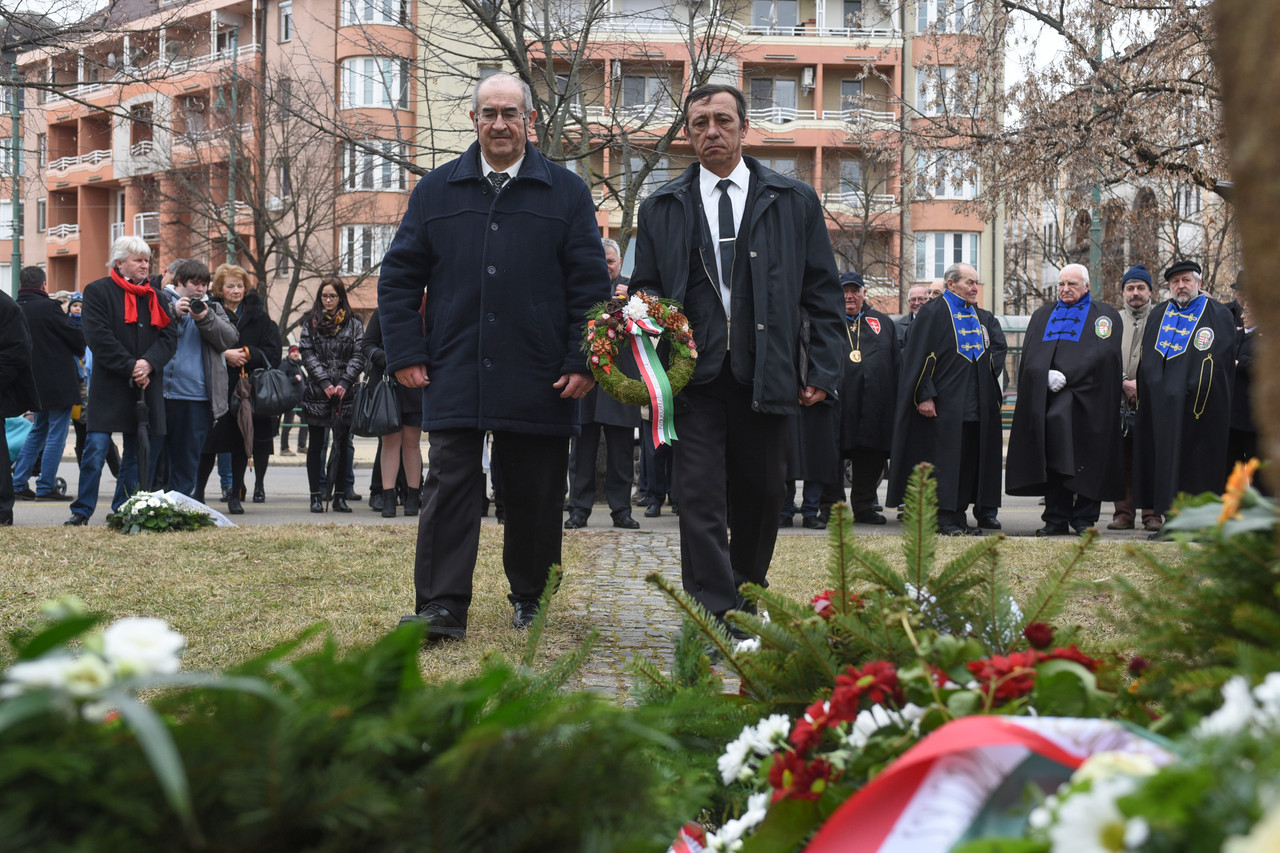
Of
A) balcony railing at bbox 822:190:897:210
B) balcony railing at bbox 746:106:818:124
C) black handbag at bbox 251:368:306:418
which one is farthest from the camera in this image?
balcony railing at bbox 746:106:818:124

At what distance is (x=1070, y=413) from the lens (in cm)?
1163

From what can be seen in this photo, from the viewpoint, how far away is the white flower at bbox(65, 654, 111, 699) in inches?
48.3

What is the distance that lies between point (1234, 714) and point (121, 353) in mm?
10342

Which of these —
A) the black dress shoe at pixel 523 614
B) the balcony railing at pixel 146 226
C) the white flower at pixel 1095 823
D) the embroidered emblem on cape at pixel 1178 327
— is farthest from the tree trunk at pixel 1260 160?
the balcony railing at pixel 146 226

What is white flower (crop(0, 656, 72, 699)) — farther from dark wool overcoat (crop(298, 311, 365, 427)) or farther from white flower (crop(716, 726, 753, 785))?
dark wool overcoat (crop(298, 311, 365, 427))

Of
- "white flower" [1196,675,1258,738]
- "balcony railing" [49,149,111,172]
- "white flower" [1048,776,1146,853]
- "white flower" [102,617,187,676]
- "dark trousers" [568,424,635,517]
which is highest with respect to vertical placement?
"balcony railing" [49,149,111,172]

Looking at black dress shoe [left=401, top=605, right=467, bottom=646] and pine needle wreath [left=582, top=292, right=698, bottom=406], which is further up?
pine needle wreath [left=582, top=292, right=698, bottom=406]

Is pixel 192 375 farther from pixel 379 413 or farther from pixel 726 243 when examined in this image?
pixel 726 243

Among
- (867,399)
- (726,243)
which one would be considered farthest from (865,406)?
(726,243)

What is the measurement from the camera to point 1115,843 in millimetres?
1198

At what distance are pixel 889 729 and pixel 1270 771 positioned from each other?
81cm

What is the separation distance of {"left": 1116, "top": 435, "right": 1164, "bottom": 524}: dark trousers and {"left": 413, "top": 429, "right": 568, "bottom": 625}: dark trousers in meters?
7.36

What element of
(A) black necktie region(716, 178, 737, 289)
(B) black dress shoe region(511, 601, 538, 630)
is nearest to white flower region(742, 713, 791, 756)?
(A) black necktie region(716, 178, 737, 289)

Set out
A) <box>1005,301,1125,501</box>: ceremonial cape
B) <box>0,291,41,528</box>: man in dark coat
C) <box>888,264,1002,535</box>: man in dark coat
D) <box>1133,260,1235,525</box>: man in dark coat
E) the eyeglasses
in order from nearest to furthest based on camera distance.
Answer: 1. the eyeglasses
2. <box>0,291,41,528</box>: man in dark coat
3. <box>1133,260,1235,525</box>: man in dark coat
4. <box>1005,301,1125,501</box>: ceremonial cape
5. <box>888,264,1002,535</box>: man in dark coat
